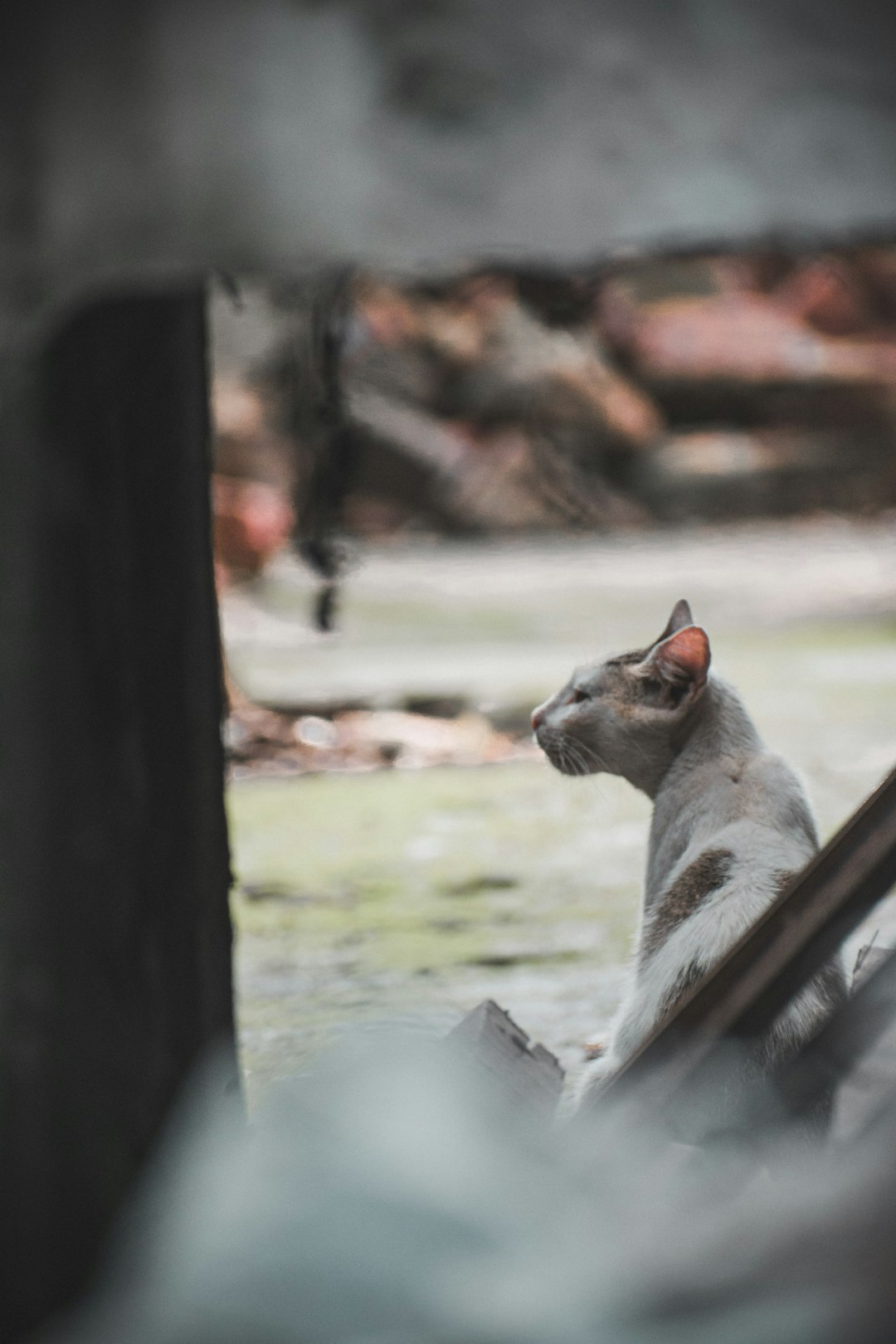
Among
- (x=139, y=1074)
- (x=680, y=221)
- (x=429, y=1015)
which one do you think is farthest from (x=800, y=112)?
(x=429, y=1015)

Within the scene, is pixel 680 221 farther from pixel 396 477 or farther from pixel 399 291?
pixel 399 291

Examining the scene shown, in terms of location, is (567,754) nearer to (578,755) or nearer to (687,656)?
(578,755)

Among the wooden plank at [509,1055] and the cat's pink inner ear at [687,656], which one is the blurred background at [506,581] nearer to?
the wooden plank at [509,1055]

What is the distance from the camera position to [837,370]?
20719 millimetres

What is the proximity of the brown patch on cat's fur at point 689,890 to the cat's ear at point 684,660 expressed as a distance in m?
0.49

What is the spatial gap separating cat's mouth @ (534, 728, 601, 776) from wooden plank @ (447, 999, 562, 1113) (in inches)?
25.7

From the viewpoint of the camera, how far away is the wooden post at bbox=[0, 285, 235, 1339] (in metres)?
1.90

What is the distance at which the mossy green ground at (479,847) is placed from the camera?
4.69 metres

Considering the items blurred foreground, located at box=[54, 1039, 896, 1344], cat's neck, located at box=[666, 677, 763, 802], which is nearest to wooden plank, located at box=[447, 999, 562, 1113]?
cat's neck, located at box=[666, 677, 763, 802]

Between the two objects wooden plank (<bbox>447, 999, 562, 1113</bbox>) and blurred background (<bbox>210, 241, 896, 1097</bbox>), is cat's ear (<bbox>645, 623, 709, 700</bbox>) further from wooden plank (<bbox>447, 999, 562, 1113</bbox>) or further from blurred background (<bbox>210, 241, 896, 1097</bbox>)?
wooden plank (<bbox>447, 999, 562, 1113</bbox>)

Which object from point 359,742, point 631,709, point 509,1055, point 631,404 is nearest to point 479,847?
point 359,742

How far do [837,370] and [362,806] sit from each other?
15151 mm

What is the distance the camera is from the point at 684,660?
10.9ft

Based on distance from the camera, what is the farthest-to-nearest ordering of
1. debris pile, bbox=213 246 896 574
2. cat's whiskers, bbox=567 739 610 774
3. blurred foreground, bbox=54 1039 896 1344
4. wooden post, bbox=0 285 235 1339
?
debris pile, bbox=213 246 896 574
cat's whiskers, bbox=567 739 610 774
wooden post, bbox=0 285 235 1339
blurred foreground, bbox=54 1039 896 1344
